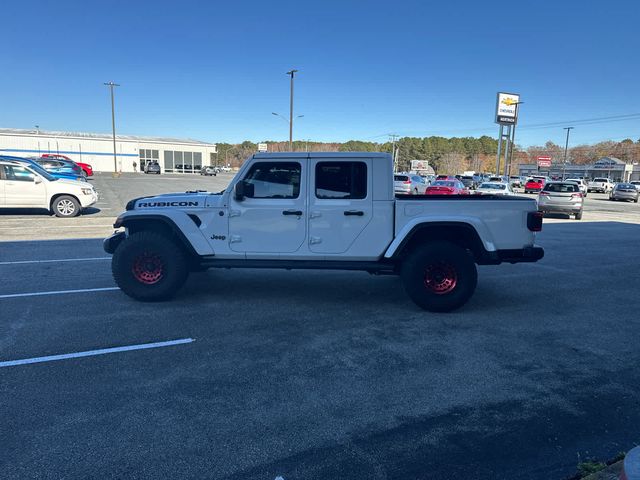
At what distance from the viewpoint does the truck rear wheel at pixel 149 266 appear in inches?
232

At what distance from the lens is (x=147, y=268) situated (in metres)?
6.00

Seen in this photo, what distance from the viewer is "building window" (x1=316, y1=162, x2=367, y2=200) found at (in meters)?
5.74

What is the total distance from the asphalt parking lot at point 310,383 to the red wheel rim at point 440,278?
353mm

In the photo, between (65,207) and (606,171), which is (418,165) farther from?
(65,207)

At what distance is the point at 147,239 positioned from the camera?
232 inches

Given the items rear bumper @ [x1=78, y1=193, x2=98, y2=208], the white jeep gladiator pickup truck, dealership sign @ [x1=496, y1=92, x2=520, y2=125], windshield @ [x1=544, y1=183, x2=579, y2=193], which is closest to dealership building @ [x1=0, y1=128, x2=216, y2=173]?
dealership sign @ [x1=496, y1=92, x2=520, y2=125]

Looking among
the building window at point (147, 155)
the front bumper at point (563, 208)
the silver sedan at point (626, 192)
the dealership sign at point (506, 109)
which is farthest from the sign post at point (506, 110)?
the building window at point (147, 155)

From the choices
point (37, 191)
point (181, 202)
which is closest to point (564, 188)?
point (181, 202)

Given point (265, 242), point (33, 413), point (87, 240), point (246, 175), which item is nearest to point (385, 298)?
point (265, 242)

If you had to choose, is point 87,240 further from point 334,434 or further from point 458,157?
point 458,157

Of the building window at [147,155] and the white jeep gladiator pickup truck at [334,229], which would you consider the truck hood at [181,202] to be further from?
the building window at [147,155]

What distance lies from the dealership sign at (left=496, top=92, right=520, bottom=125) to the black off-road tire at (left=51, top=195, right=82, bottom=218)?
55.2m

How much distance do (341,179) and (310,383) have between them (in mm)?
2826

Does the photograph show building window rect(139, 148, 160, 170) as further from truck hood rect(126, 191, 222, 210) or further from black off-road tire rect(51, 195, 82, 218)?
truck hood rect(126, 191, 222, 210)
